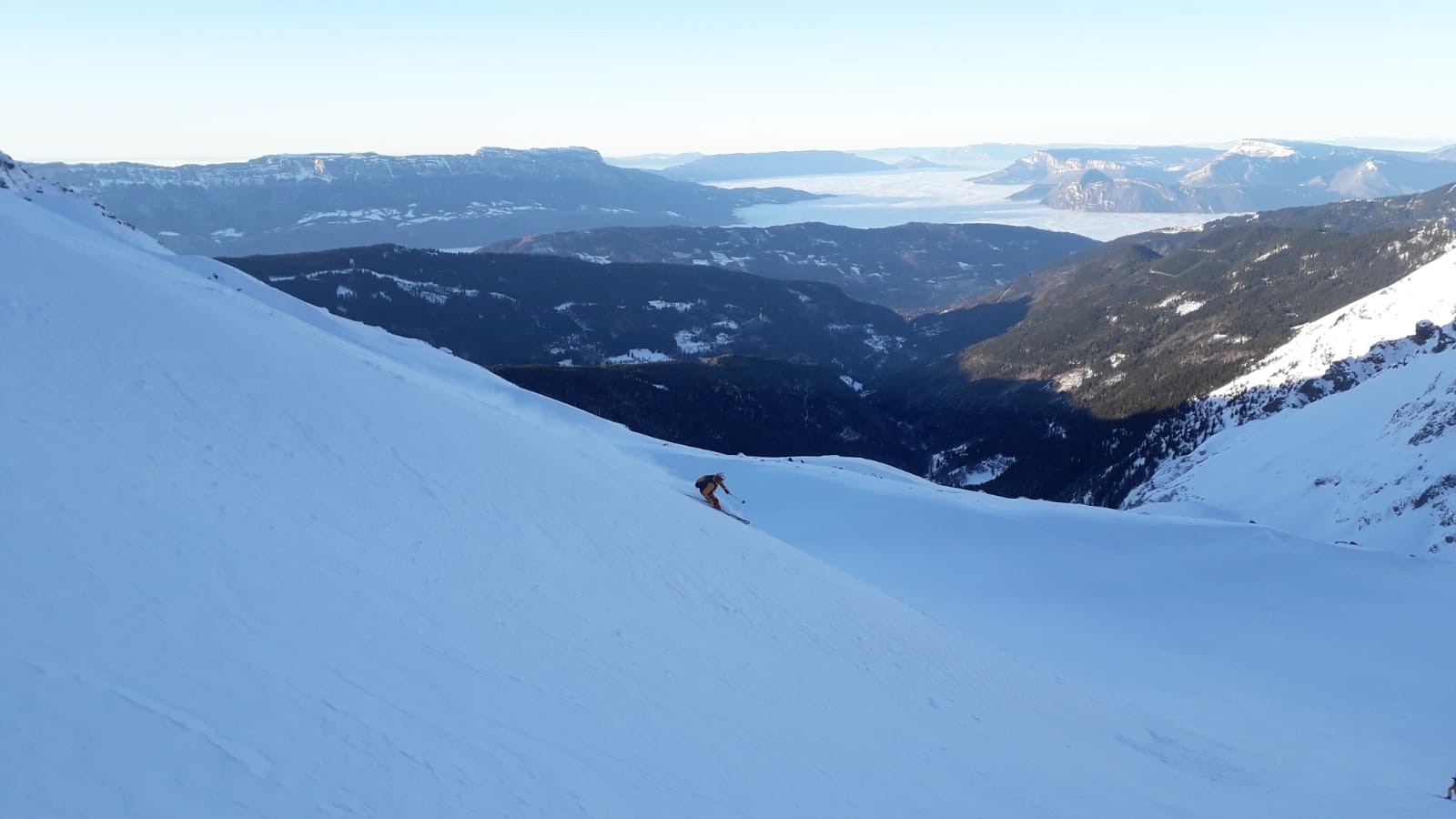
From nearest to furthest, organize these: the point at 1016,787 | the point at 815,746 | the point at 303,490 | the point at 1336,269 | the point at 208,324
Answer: the point at 815,746, the point at 1016,787, the point at 303,490, the point at 208,324, the point at 1336,269

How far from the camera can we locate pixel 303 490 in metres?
14.5

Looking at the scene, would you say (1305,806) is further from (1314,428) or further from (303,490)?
(1314,428)

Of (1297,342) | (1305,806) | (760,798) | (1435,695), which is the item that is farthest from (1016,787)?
(1297,342)

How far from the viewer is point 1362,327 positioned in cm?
9888

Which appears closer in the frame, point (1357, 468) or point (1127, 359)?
point (1357, 468)

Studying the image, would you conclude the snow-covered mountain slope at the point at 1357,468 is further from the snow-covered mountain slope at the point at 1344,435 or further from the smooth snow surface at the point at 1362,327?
the smooth snow surface at the point at 1362,327

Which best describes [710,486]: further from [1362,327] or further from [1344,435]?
[1362,327]

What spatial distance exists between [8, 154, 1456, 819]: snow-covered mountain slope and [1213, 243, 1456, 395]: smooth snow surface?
82.4 metres

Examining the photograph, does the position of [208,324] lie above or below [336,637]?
above

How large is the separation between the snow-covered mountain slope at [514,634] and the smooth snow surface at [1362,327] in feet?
270

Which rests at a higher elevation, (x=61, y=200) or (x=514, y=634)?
(x=61, y=200)

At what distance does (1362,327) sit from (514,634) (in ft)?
391

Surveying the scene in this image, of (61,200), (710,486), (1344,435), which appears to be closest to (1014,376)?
(1344,435)

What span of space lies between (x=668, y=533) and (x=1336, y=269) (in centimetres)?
19402
